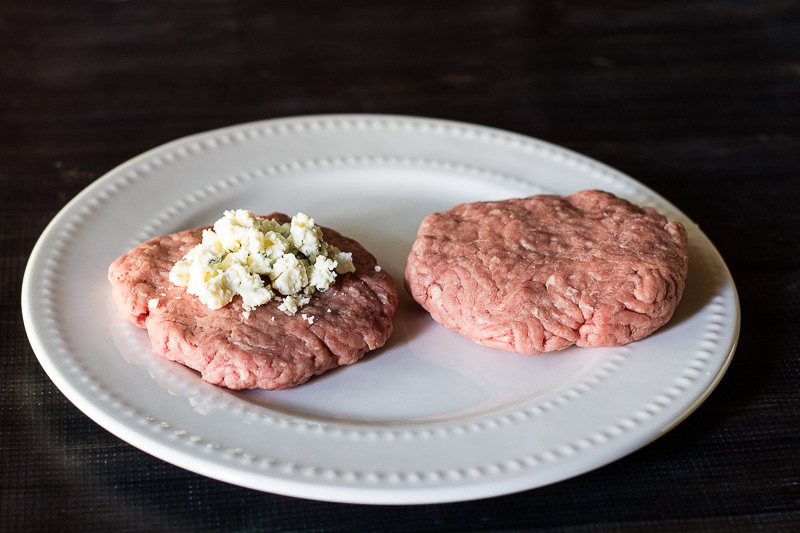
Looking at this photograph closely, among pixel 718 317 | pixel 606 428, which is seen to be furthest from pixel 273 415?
pixel 718 317

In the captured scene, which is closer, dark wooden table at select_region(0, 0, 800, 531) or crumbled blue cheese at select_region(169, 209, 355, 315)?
dark wooden table at select_region(0, 0, 800, 531)

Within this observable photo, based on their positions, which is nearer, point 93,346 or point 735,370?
point 93,346

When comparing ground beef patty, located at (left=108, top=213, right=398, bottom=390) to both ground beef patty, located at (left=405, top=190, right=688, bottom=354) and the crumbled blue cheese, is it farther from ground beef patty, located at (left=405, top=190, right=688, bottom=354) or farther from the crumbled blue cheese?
ground beef patty, located at (left=405, top=190, right=688, bottom=354)

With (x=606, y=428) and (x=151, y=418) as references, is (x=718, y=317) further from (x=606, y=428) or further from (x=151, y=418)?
(x=151, y=418)

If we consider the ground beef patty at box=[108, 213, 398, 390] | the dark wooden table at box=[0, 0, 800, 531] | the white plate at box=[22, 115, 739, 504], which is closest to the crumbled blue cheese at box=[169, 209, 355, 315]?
the ground beef patty at box=[108, 213, 398, 390]

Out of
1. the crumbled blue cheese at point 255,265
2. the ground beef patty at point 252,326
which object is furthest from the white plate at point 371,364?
the crumbled blue cheese at point 255,265

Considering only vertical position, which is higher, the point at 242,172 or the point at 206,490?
the point at 242,172

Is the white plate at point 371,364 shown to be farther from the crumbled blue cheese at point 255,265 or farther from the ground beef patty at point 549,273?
the crumbled blue cheese at point 255,265
